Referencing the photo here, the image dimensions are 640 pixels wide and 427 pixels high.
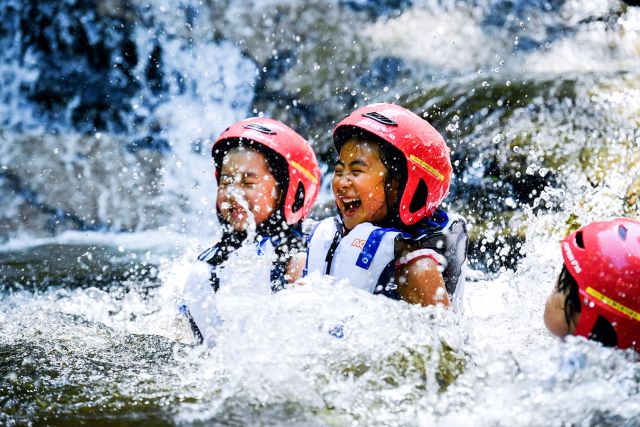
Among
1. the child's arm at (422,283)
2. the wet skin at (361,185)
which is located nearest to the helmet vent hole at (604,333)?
the child's arm at (422,283)

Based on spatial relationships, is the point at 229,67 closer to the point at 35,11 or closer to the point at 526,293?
the point at 35,11

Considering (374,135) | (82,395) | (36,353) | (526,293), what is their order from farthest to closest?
1. (526,293)
2. (374,135)
3. (36,353)
4. (82,395)

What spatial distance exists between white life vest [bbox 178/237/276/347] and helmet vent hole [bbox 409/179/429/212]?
1022 millimetres

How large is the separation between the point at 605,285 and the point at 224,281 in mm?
2360

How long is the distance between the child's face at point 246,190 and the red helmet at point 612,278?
2.13 metres

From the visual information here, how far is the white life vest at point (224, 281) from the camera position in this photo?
4.31 m

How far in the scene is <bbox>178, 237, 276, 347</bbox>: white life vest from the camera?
14.1 ft

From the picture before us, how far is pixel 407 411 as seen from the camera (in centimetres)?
266

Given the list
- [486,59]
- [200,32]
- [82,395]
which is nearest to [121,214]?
[200,32]

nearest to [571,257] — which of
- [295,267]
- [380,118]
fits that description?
[380,118]

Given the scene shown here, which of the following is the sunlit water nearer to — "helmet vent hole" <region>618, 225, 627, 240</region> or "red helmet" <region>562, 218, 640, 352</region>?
"red helmet" <region>562, 218, 640, 352</region>

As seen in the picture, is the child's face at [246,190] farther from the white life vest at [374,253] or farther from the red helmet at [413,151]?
the red helmet at [413,151]

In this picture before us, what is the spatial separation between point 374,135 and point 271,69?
8.32 metres

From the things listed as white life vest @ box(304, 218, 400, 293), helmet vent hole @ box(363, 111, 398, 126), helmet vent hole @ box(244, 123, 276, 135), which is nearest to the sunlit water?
white life vest @ box(304, 218, 400, 293)
